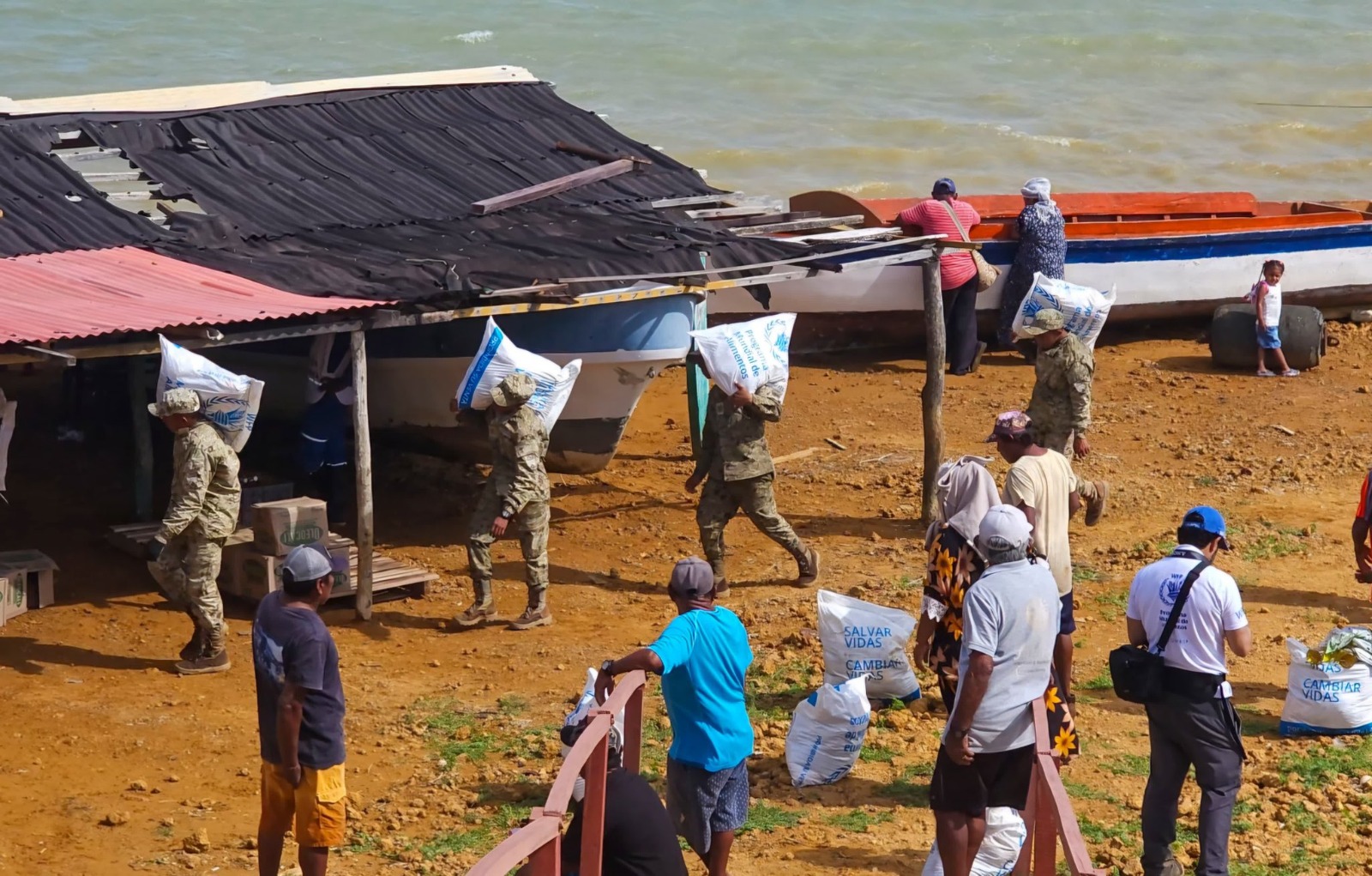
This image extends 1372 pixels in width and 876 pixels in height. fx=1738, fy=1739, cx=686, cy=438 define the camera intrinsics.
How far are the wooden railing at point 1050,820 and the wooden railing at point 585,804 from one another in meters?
1.28

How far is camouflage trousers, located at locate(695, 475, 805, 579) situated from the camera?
1050 cm

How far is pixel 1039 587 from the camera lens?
239 inches

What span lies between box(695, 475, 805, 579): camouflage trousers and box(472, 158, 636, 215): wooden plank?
2993 millimetres

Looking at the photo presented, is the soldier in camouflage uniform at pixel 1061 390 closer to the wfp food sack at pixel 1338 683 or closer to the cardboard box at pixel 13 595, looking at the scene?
the wfp food sack at pixel 1338 683

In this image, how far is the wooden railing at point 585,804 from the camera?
4.26 m

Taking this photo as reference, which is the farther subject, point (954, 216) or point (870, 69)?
point (870, 69)

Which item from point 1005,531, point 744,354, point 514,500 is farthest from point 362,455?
point 1005,531

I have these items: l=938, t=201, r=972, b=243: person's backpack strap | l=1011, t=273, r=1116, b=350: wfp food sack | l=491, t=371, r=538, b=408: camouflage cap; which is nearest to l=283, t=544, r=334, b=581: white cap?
l=491, t=371, r=538, b=408: camouflage cap

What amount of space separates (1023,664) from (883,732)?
2.45 metres

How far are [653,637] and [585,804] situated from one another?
5.08m

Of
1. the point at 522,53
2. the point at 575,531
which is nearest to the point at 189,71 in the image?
the point at 522,53

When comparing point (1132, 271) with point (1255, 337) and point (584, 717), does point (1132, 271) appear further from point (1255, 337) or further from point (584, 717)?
point (584, 717)

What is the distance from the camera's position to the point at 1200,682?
6453mm

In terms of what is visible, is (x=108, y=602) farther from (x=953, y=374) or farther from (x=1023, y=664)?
(x=953, y=374)
